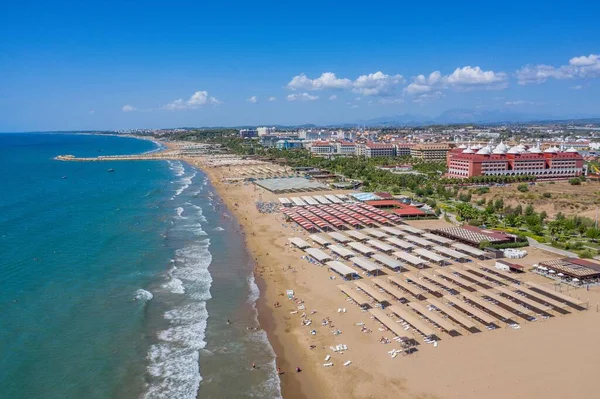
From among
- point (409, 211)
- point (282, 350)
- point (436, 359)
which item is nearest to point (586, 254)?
point (409, 211)

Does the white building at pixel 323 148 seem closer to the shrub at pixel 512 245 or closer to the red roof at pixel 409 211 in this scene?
the red roof at pixel 409 211

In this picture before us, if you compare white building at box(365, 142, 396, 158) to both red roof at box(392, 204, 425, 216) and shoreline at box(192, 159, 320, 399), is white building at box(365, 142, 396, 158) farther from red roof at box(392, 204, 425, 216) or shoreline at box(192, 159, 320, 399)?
shoreline at box(192, 159, 320, 399)

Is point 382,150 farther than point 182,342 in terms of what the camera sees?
Yes

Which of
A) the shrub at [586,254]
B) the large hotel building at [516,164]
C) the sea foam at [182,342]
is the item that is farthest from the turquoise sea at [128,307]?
the large hotel building at [516,164]

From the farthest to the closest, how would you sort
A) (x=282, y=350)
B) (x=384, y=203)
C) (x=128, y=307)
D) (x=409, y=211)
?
(x=384, y=203), (x=409, y=211), (x=128, y=307), (x=282, y=350)

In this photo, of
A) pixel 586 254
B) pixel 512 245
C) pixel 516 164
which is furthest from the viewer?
pixel 516 164

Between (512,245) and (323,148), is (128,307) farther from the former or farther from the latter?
(323,148)

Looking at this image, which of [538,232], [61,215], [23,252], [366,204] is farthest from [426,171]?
[23,252]

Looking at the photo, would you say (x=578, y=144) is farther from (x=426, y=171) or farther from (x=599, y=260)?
(x=599, y=260)
